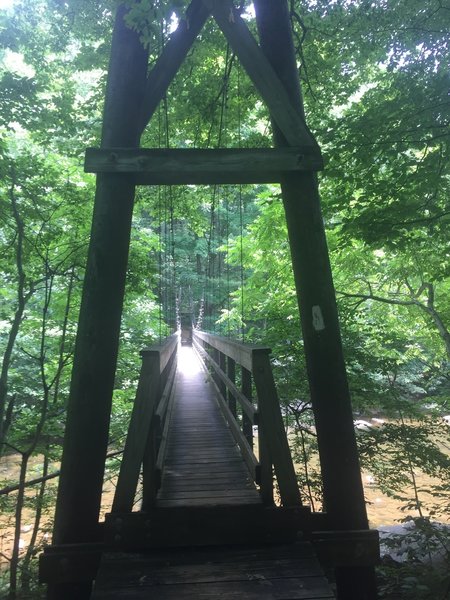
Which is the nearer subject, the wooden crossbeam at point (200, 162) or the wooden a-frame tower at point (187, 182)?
the wooden a-frame tower at point (187, 182)

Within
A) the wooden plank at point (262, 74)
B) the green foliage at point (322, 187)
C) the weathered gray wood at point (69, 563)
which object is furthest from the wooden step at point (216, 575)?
the green foliage at point (322, 187)

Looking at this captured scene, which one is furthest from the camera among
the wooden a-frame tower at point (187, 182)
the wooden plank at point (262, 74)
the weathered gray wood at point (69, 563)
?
the wooden plank at point (262, 74)

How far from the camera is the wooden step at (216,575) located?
73.5 inches

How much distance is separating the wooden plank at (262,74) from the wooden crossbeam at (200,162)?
13 centimetres

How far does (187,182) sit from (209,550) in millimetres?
2153

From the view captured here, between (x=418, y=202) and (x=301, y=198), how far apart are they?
253 cm

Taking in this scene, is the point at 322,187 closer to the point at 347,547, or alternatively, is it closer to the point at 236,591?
the point at 347,547

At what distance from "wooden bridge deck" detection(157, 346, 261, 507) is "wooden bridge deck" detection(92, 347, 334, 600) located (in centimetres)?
1

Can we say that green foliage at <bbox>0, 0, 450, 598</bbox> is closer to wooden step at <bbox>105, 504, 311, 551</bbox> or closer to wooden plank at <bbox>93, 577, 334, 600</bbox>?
wooden step at <bbox>105, 504, 311, 551</bbox>

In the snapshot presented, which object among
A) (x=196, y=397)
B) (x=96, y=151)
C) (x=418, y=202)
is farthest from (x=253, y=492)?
(x=196, y=397)

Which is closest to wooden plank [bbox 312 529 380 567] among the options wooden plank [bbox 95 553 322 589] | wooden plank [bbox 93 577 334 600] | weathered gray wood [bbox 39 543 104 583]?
wooden plank [bbox 95 553 322 589]

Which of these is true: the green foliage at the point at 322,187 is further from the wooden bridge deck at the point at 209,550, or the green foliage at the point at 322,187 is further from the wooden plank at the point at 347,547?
the wooden bridge deck at the point at 209,550

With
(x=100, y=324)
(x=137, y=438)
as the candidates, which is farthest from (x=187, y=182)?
(x=137, y=438)

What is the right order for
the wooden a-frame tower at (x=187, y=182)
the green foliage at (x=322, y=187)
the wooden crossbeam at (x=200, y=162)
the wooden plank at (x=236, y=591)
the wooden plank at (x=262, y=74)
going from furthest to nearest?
the green foliage at (x=322, y=187) < the wooden plank at (x=262, y=74) < the wooden crossbeam at (x=200, y=162) < the wooden a-frame tower at (x=187, y=182) < the wooden plank at (x=236, y=591)
